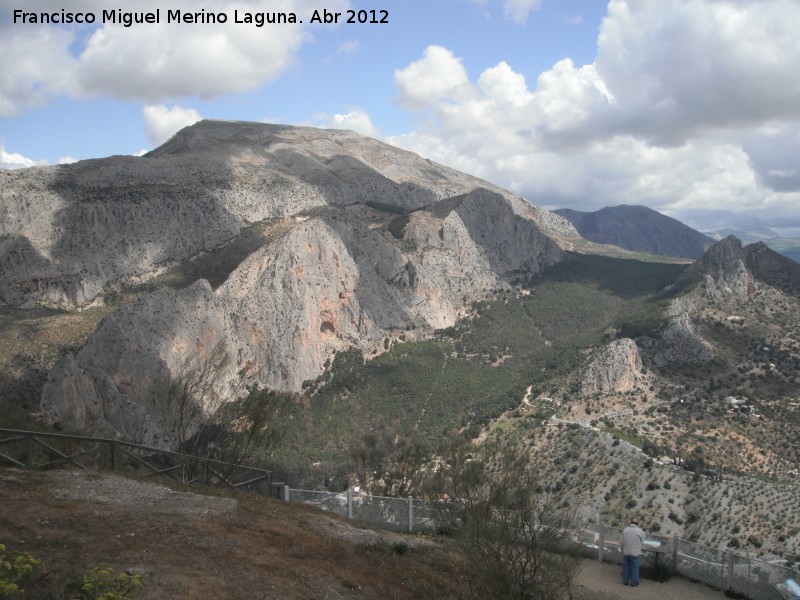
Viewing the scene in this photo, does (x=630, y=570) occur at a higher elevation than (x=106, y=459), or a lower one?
lower

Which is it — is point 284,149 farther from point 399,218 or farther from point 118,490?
point 118,490

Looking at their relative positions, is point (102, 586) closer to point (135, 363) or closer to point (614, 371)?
point (135, 363)

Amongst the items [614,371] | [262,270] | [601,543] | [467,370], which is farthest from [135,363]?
[614,371]

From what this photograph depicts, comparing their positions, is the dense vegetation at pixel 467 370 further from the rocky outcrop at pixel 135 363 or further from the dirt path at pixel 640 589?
the dirt path at pixel 640 589

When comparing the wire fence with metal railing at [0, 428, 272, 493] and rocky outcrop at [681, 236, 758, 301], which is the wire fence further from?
rocky outcrop at [681, 236, 758, 301]

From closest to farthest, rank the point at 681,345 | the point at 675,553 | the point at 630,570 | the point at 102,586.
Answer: the point at 102,586 → the point at 630,570 → the point at 675,553 → the point at 681,345

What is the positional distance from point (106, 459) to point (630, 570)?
2522cm

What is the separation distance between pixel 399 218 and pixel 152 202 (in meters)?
55.7

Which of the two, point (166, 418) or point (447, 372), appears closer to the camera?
point (166, 418)

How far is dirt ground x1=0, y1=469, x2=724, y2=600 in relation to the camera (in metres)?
13.3

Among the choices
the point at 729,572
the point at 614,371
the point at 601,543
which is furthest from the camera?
the point at 614,371

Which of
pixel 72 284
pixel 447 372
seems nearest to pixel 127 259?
pixel 72 284

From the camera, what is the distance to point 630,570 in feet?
63.8

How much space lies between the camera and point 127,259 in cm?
10288
